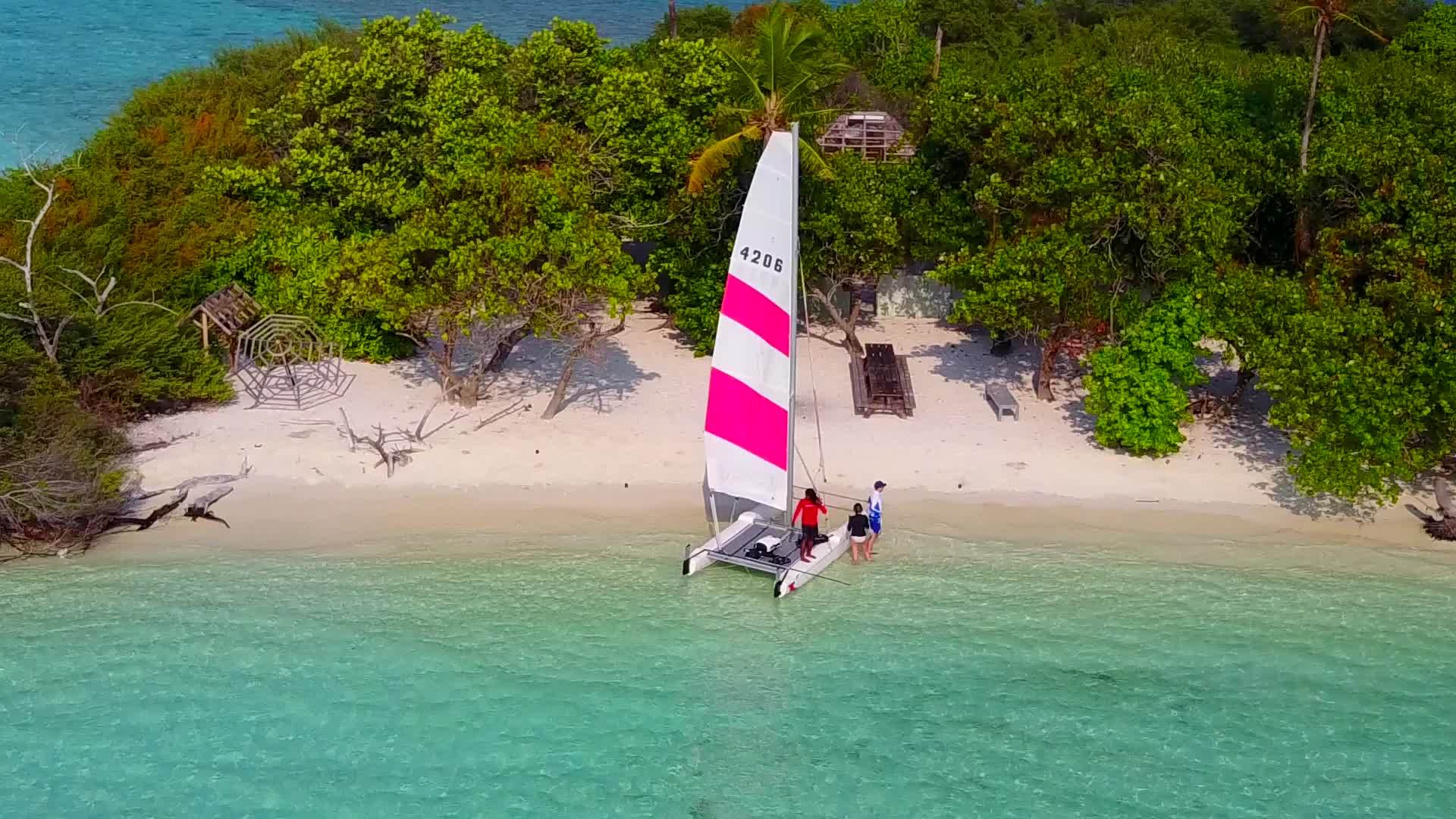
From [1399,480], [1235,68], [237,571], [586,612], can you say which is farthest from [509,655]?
[1235,68]

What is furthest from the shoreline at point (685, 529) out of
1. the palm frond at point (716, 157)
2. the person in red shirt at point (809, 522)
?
the palm frond at point (716, 157)

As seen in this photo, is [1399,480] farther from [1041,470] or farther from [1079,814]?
[1079,814]

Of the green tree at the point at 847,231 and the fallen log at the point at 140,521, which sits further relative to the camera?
the green tree at the point at 847,231

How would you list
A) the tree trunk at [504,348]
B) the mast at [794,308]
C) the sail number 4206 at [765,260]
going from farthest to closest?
the tree trunk at [504,348]
the sail number 4206 at [765,260]
the mast at [794,308]

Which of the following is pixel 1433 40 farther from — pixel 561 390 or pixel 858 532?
pixel 561 390

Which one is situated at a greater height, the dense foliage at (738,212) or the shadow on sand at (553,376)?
the dense foliage at (738,212)

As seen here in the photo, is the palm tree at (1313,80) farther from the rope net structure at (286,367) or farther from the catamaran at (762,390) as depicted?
the rope net structure at (286,367)

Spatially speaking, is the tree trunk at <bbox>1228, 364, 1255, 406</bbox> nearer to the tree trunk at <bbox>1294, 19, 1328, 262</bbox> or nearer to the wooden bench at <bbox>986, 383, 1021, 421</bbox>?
the tree trunk at <bbox>1294, 19, 1328, 262</bbox>
